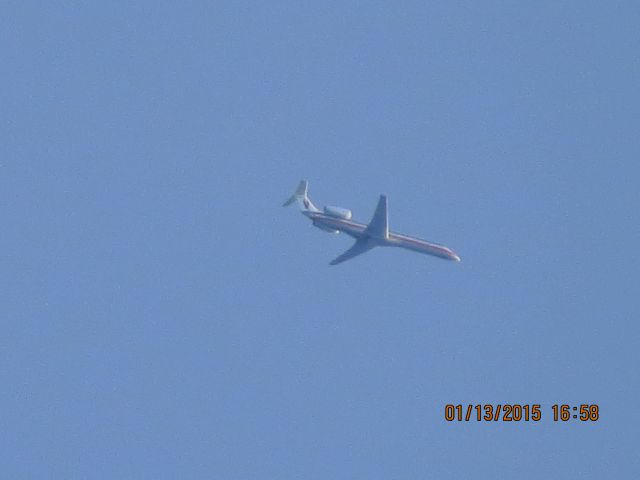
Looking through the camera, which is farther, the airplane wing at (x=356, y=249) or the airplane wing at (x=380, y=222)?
the airplane wing at (x=356, y=249)

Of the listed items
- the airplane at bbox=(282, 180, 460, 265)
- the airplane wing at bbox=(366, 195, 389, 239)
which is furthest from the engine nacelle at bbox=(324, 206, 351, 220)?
the airplane wing at bbox=(366, 195, 389, 239)

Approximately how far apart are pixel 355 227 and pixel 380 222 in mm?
2964

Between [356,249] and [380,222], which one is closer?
[380,222]

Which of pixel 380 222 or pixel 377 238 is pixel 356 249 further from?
pixel 380 222

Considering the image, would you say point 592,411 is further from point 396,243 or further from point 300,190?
point 300,190

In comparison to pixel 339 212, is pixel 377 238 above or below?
below

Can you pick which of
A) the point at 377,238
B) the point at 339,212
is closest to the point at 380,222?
the point at 377,238

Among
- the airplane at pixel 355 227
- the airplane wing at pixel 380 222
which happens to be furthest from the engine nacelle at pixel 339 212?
the airplane wing at pixel 380 222

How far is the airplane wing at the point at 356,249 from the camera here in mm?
92062

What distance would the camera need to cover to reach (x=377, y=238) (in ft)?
300

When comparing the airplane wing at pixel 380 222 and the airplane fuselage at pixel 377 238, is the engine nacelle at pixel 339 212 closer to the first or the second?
the airplane fuselage at pixel 377 238

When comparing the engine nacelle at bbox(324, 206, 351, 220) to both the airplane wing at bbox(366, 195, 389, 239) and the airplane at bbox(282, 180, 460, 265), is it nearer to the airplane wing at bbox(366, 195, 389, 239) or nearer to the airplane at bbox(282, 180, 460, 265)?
the airplane at bbox(282, 180, 460, 265)

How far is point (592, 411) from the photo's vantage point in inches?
3541

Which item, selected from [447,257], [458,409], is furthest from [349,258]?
[458,409]
